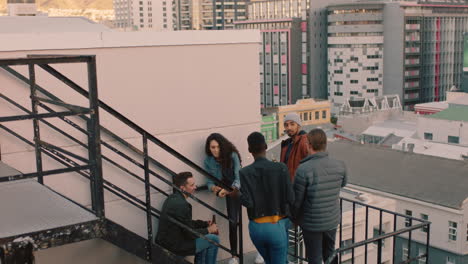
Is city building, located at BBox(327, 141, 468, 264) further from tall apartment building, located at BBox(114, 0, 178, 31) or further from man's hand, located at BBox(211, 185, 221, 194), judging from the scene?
tall apartment building, located at BBox(114, 0, 178, 31)

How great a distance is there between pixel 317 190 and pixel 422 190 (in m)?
31.0

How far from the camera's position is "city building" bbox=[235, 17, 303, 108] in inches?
4171

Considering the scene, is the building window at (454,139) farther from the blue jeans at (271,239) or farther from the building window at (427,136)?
the blue jeans at (271,239)

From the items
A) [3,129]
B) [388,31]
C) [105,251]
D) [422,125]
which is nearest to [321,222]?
[105,251]

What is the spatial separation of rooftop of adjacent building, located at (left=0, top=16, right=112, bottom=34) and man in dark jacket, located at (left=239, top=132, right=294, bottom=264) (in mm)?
2231

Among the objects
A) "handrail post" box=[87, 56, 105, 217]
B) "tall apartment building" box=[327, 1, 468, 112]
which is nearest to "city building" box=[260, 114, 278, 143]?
"tall apartment building" box=[327, 1, 468, 112]

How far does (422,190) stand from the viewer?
113 feet

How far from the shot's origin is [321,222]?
211 inches

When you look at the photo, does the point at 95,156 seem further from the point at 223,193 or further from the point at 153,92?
the point at 153,92

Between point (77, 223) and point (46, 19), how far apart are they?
4.16 meters

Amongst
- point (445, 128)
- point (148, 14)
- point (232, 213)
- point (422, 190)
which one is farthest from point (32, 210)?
point (148, 14)

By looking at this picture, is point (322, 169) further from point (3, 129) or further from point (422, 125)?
point (422, 125)

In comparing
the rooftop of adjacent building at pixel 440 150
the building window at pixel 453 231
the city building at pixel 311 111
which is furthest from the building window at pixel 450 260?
the city building at pixel 311 111

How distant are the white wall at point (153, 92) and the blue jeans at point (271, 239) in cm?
143
